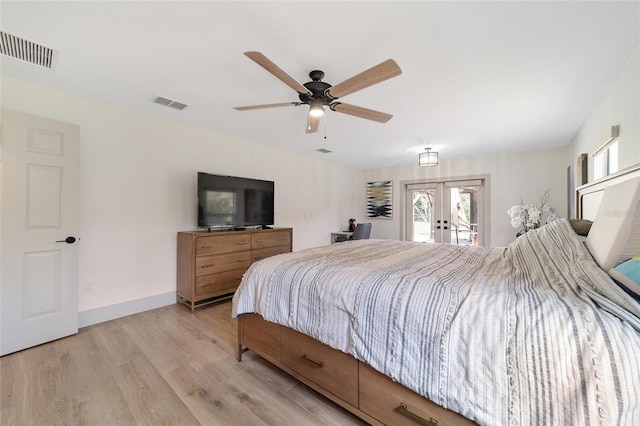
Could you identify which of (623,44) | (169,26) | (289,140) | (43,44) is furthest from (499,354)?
(289,140)

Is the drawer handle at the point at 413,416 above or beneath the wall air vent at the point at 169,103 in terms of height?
beneath

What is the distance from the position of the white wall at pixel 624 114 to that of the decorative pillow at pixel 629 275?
45.3 inches

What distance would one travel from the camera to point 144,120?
3.02m

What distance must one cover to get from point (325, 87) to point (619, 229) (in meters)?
1.97

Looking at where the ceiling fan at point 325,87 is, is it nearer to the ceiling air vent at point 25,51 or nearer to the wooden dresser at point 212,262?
the ceiling air vent at point 25,51

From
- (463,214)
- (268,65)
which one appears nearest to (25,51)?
(268,65)

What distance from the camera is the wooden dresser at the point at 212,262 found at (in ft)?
9.87

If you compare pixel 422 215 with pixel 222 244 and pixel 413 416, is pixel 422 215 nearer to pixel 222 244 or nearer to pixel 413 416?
pixel 222 244

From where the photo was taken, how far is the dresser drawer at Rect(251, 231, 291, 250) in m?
3.64

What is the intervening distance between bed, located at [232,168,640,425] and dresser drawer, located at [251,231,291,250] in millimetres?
1788

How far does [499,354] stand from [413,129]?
3054 millimetres

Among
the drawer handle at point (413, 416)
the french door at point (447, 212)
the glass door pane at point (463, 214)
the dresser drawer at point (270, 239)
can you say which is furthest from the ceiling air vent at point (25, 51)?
the glass door pane at point (463, 214)

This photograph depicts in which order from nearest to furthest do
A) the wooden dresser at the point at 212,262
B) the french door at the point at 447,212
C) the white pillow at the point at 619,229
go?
→ 1. the white pillow at the point at 619,229
2. the wooden dresser at the point at 212,262
3. the french door at the point at 447,212

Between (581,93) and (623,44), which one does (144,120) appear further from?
(581,93)
